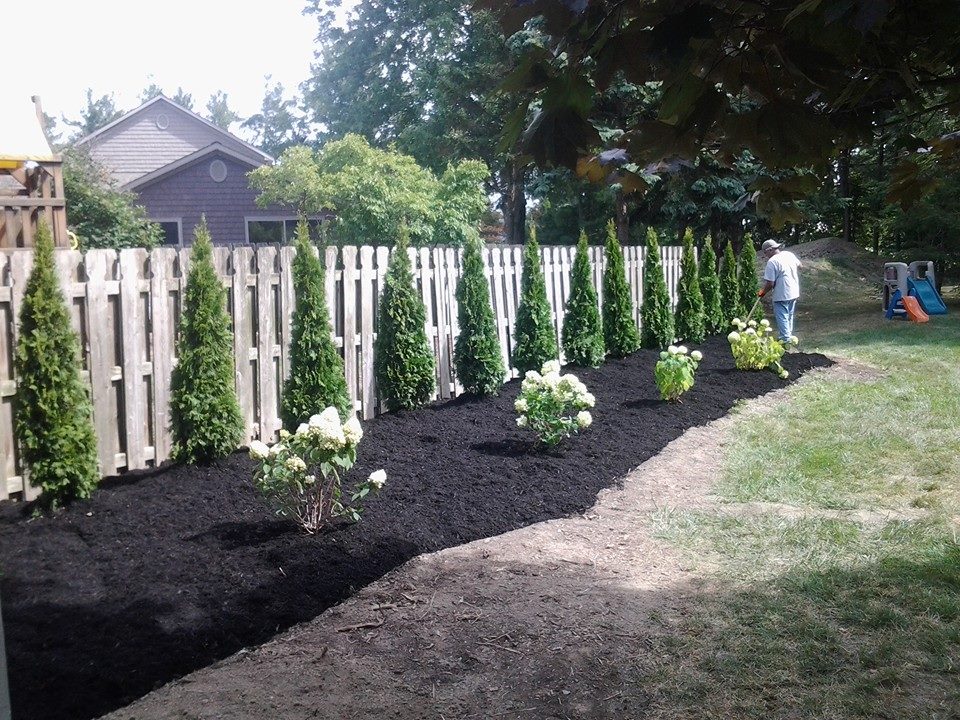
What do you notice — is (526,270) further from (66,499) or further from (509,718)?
(509,718)

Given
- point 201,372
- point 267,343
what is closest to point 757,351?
point 267,343

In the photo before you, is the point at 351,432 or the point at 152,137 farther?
the point at 152,137

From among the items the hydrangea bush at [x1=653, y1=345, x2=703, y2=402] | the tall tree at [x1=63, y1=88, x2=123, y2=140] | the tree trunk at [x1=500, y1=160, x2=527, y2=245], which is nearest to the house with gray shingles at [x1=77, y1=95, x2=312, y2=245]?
the tree trunk at [x1=500, y1=160, x2=527, y2=245]

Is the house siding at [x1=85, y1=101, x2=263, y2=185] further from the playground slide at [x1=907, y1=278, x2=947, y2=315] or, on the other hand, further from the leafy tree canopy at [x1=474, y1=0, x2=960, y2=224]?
the leafy tree canopy at [x1=474, y1=0, x2=960, y2=224]

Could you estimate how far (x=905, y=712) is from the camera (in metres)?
3.10

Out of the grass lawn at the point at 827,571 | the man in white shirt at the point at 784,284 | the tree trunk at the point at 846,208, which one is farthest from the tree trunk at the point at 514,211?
the grass lawn at the point at 827,571

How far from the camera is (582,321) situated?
10961 mm

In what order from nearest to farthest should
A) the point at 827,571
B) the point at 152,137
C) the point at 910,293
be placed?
the point at 827,571 < the point at 910,293 < the point at 152,137

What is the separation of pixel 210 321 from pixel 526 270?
184 inches

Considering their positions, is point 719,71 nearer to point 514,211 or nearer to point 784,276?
point 784,276

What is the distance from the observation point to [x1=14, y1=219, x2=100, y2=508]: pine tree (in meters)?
5.08

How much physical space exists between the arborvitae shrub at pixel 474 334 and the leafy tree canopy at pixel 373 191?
523 inches

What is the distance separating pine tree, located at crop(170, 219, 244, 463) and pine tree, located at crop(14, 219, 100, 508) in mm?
768

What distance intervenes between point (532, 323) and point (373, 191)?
45.0 ft
